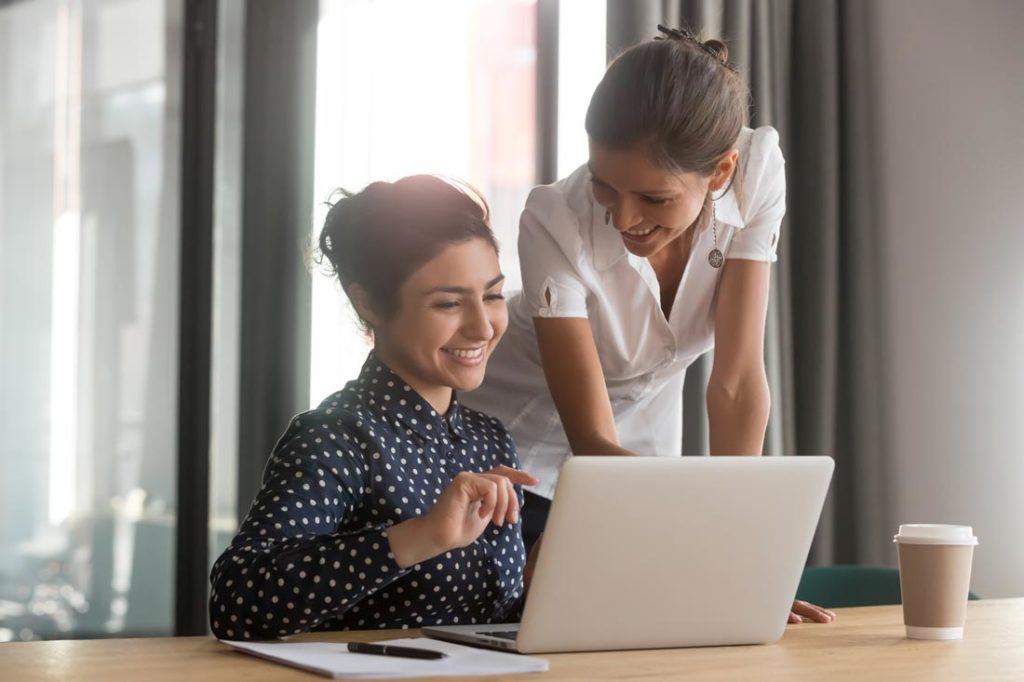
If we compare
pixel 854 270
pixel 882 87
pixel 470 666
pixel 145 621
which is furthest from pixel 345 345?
pixel 470 666

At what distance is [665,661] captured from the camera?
105cm

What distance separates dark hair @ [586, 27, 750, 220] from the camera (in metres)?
1.51

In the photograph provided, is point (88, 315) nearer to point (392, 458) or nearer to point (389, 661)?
point (392, 458)

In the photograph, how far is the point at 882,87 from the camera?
10.7 ft

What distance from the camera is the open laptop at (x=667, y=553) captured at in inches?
40.5

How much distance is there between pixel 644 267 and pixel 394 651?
3.02 feet

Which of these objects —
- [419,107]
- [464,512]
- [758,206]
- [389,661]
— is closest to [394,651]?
[389,661]

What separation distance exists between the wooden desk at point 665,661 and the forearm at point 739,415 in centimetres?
59

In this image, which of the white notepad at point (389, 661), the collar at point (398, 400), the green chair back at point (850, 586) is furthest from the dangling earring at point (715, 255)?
the white notepad at point (389, 661)

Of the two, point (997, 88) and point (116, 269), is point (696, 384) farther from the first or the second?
point (116, 269)

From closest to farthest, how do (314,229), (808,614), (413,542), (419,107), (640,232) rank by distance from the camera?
(413,542) → (808,614) → (640,232) → (314,229) → (419,107)

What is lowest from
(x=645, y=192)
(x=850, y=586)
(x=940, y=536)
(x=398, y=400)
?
(x=850, y=586)

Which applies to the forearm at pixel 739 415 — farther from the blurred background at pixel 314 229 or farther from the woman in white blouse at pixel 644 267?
the blurred background at pixel 314 229

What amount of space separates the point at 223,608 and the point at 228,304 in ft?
6.39
